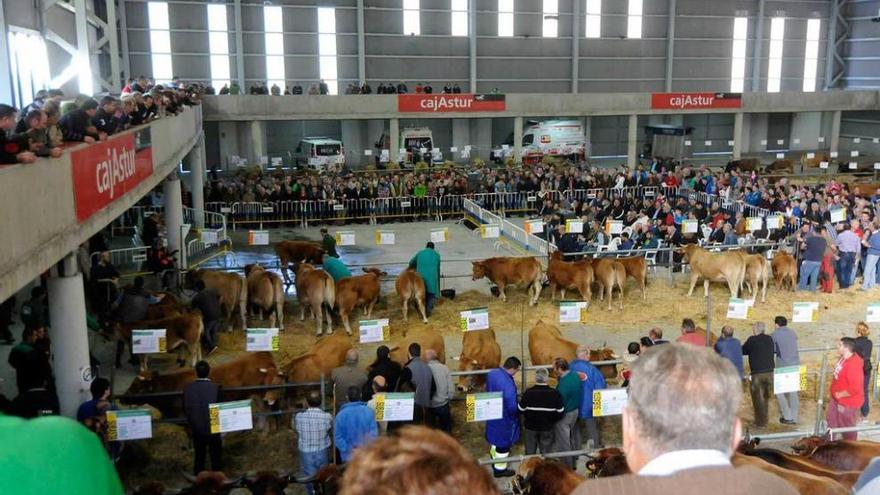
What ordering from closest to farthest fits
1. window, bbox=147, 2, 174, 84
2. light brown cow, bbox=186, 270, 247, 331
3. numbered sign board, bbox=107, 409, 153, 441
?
numbered sign board, bbox=107, 409, 153, 441 → light brown cow, bbox=186, 270, 247, 331 → window, bbox=147, 2, 174, 84

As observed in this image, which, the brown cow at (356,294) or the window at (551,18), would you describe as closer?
the brown cow at (356,294)

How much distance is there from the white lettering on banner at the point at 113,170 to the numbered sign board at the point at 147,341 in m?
2.00

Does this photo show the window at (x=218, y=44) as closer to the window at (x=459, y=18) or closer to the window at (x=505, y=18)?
the window at (x=459, y=18)

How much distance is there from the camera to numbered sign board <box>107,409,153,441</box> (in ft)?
29.2

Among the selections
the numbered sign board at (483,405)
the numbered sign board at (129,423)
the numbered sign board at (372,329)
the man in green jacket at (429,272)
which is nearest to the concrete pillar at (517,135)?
the man in green jacket at (429,272)

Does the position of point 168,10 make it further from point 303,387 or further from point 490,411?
point 490,411

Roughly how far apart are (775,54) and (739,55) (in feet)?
7.45

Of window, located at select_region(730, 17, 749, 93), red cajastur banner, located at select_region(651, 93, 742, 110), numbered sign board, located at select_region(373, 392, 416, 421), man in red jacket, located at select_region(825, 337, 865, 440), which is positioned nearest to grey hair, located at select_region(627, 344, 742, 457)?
numbered sign board, located at select_region(373, 392, 416, 421)

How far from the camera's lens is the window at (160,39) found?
127 ft

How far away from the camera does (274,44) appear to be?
132ft

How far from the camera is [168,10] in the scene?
38.9 m

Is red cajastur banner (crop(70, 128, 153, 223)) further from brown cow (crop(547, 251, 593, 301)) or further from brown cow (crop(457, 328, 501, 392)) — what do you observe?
brown cow (crop(547, 251, 593, 301))

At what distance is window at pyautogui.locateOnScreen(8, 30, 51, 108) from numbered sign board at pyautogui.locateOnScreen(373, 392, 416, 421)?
1103 centimetres

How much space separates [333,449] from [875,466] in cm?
696
